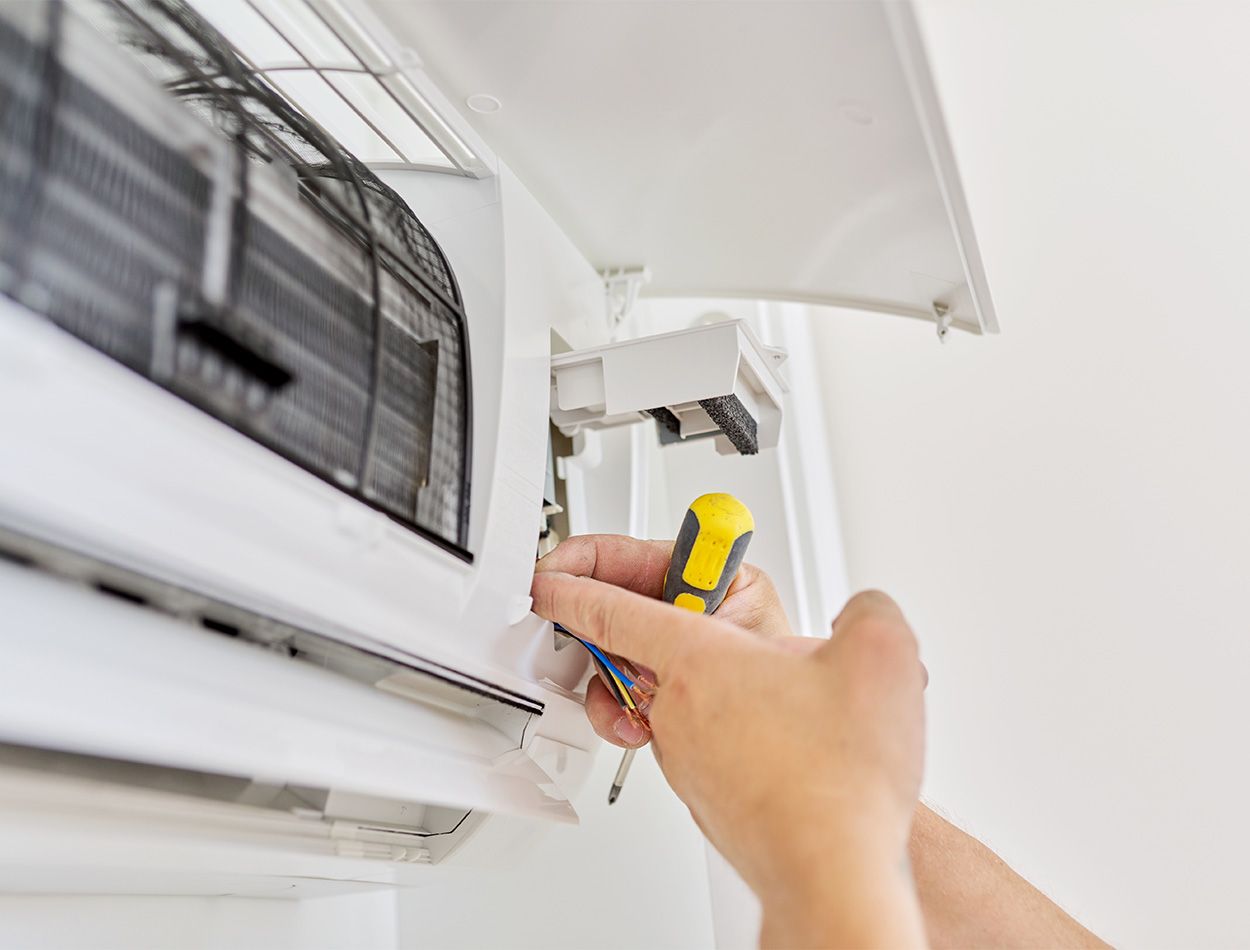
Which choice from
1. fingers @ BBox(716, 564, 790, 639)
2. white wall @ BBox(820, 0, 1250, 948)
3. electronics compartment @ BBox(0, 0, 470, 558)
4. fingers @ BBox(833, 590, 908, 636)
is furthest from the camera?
white wall @ BBox(820, 0, 1250, 948)

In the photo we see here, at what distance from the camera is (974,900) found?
0.77 metres

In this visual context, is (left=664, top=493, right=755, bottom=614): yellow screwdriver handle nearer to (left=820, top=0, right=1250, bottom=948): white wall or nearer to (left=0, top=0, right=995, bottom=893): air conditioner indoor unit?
(left=0, top=0, right=995, bottom=893): air conditioner indoor unit

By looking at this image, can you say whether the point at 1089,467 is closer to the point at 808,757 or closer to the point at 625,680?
the point at 625,680

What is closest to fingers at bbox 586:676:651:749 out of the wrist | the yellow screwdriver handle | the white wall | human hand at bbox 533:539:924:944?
the yellow screwdriver handle

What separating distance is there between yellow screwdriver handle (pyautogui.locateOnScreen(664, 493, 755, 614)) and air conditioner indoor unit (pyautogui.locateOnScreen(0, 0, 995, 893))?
0.10m

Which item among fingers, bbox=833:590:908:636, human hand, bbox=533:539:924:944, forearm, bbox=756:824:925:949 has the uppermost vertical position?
fingers, bbox=833:590:908:636

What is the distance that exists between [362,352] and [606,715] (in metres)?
0.36

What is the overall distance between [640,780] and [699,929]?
0.63 ft

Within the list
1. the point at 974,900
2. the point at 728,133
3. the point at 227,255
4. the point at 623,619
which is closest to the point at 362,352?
the point at 227,255

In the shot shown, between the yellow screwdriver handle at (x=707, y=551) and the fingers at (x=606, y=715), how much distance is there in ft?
0.33

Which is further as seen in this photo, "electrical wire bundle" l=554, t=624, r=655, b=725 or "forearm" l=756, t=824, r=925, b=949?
"electrical wire bundle" l=554, t=624, r=655, b=725

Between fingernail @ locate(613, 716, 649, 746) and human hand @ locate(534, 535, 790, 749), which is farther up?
human hand @ locate(534, 535, 790, 749)

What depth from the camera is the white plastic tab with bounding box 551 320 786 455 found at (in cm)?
77

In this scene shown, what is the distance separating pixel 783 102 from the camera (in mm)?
813
